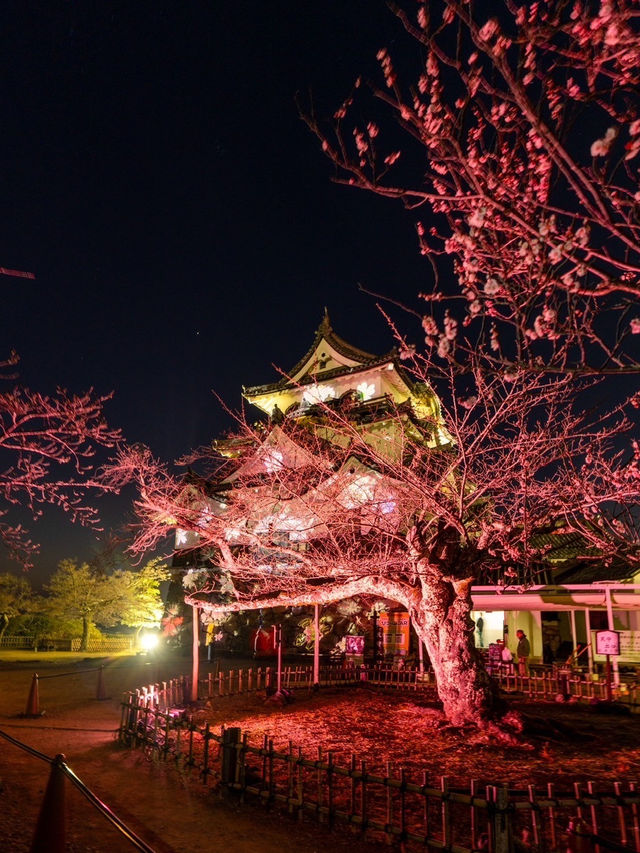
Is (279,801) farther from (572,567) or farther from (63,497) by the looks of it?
(572,567)

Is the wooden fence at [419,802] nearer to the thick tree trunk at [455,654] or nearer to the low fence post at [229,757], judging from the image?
the low fence post at [229,757]

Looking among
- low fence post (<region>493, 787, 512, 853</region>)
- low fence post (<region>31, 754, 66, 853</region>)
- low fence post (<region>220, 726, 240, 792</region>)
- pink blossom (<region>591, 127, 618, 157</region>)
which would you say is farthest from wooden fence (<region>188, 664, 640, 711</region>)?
pink blossom (<region>591, 127, 618, 157</region>)

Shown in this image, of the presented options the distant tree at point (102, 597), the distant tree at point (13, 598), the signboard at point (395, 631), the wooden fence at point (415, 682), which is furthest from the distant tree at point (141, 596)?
the wooden fence at point (415, 682)

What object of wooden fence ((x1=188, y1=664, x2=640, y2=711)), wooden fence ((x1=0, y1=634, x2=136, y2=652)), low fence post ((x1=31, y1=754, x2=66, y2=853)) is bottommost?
wooden fence ((x1=0, y1=634, x2=136, y2=652))

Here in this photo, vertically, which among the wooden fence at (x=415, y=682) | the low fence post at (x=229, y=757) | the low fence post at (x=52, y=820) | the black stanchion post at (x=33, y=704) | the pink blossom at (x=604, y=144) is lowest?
the wooden fence at (x=415, y=682)

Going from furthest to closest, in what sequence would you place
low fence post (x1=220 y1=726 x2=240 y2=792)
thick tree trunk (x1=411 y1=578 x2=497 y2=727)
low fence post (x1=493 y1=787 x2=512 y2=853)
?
1. thick tree trunk (x1=411 y1=578 x2=497 y2=727)
2. low fence post (x1=220 y1=726 x2=240 y2=792)
3. low fence post (x1=493 y1=787 x2=512 y2=853)

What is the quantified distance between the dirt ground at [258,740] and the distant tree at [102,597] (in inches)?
1009

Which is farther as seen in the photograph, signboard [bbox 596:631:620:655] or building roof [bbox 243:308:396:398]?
building roof [bbox 243:308:396:398]

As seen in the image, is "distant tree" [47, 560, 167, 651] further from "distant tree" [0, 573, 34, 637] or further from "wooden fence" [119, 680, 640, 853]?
"wooden fence" [119, 680, 640, 853]

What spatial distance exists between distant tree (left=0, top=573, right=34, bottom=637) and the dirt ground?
103 ft

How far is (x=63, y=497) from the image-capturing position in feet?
38.4

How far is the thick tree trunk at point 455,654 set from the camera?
418 inches

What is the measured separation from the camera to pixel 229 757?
7297mm

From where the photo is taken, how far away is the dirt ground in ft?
19.8
